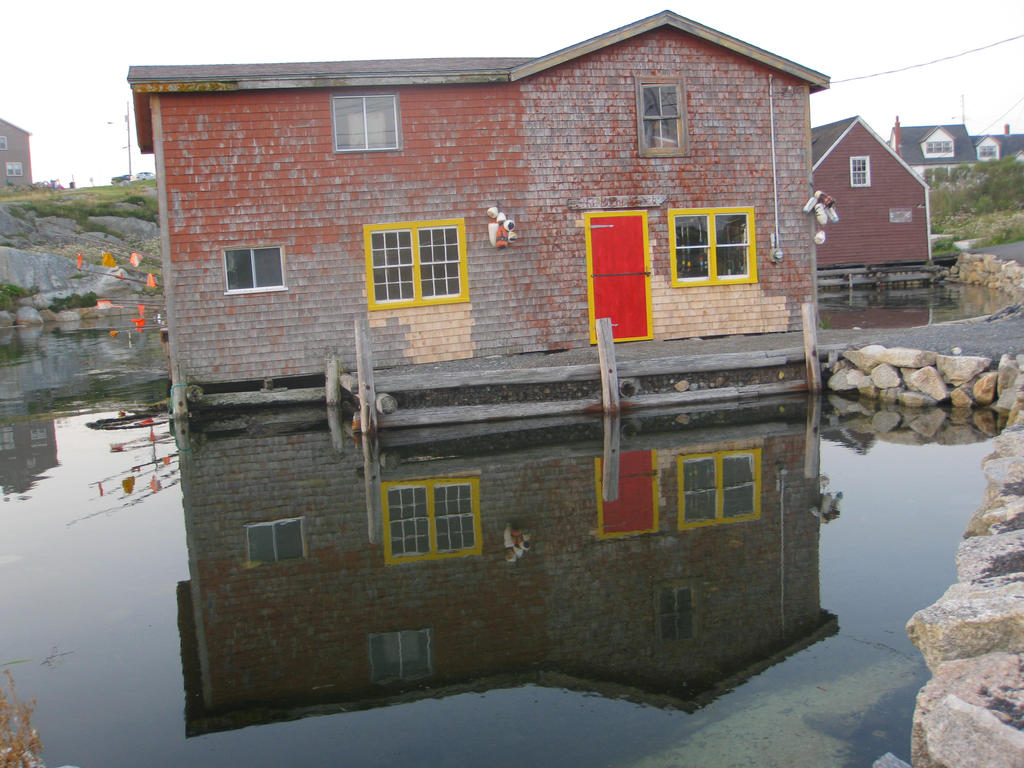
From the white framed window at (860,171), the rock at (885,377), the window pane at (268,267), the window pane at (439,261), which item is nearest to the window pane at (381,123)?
the window pane at (439,261)

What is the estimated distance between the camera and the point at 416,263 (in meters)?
15.2

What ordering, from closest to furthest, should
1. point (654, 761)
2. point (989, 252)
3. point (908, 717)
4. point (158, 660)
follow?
point (654, 761), point (908, 717), point (158, 660), point (989, 252)

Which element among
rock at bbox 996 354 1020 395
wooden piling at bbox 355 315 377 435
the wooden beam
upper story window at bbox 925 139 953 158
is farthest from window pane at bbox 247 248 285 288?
upper story window at bbox 925 139 953 158

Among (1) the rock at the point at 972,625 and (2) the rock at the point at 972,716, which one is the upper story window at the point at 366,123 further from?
(2) the rock at the point at 972,716

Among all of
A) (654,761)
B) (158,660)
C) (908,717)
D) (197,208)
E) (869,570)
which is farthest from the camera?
(197,208)

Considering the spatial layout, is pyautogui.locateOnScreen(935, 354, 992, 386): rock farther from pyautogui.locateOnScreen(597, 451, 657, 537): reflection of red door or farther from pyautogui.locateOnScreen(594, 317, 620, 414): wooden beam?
pyautogui.locateOnScreen(597, 451, 657, 537): reflection of red door

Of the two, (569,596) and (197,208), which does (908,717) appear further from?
(197,208)

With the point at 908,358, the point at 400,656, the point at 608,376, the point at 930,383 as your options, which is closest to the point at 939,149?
the point at 908,358

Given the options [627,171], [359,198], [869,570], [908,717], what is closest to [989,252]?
[627,171]

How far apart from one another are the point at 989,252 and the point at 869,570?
35.7 meters

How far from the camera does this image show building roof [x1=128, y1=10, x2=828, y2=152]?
46.0 feet

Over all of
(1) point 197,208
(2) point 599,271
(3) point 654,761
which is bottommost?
(3) point 654,761

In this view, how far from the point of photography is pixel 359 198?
1495 centimetres

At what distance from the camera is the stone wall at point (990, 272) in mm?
28344
